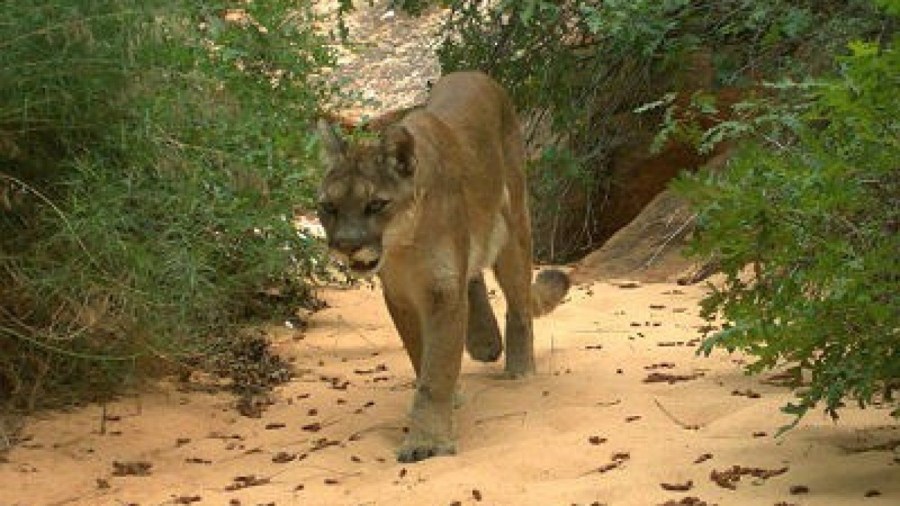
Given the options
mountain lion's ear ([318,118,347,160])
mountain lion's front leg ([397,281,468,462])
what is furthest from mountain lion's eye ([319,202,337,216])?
mountain lion's front leg ([397,281,468,462])

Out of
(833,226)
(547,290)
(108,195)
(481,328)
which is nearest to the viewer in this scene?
(833,226)

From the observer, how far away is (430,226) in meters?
6.35

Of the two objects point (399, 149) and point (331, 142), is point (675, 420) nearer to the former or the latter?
point (399, 149)

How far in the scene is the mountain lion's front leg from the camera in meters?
6.13

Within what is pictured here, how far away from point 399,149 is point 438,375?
3.01 feet

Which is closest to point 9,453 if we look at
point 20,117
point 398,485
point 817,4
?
point 20,117

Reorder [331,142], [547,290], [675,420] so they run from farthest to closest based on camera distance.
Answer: [547,290] < [331,142] < [675,420]

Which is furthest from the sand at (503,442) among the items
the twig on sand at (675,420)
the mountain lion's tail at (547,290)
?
the mountain lion's tail at (547,290)

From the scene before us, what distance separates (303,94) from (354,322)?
1497 mm

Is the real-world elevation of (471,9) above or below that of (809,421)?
above

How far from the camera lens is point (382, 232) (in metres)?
6.09

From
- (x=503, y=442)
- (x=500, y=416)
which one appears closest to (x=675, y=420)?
(x=503, y=442)

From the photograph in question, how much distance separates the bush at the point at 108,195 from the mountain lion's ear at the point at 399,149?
3.51 feet

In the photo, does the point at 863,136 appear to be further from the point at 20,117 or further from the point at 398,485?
the point at 20,117
